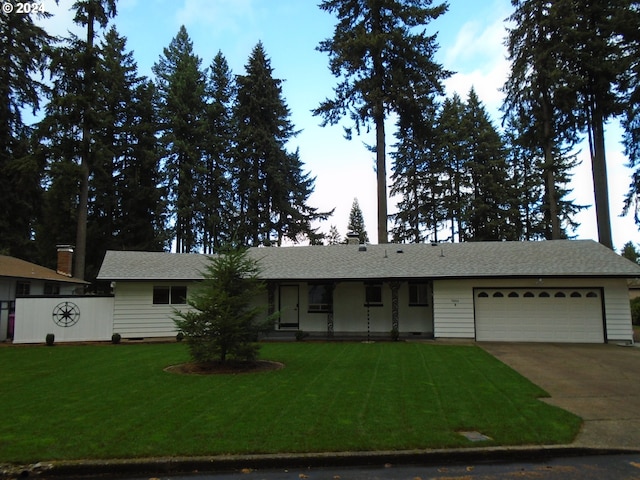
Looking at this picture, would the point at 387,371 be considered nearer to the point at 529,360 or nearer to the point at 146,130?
the point at 529,360

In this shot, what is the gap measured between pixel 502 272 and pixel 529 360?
17.2 feet

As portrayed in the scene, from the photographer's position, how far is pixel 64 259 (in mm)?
25406

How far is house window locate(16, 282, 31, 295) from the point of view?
2003 cm

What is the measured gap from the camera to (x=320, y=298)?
20000 millimetres

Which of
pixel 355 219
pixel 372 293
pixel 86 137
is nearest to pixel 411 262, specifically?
pixel 372 293

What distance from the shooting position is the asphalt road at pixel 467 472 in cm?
480

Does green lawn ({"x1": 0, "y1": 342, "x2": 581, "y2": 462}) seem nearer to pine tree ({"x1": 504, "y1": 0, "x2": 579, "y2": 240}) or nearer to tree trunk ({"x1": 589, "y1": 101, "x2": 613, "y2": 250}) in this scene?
tree trunk ({"x1": 589, "y1": 101, "x2": 613, "y2": 250})

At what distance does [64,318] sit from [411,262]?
1472 cm

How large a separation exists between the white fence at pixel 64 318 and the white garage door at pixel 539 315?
608 inches

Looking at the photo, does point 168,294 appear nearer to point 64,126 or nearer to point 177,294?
point 177,294

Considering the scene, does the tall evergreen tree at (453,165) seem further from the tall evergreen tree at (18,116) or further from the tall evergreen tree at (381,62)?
the tall evergreen tree at (18,116)

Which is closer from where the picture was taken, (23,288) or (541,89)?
(23,288)

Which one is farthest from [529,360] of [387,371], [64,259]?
[64,259]

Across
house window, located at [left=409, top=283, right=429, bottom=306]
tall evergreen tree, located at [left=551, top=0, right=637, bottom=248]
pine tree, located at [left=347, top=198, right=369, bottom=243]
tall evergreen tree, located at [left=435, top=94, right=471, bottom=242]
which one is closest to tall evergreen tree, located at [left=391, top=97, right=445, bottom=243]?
tall evergreen tree, located at [left=435, top=94, right=471, bottom=242]
